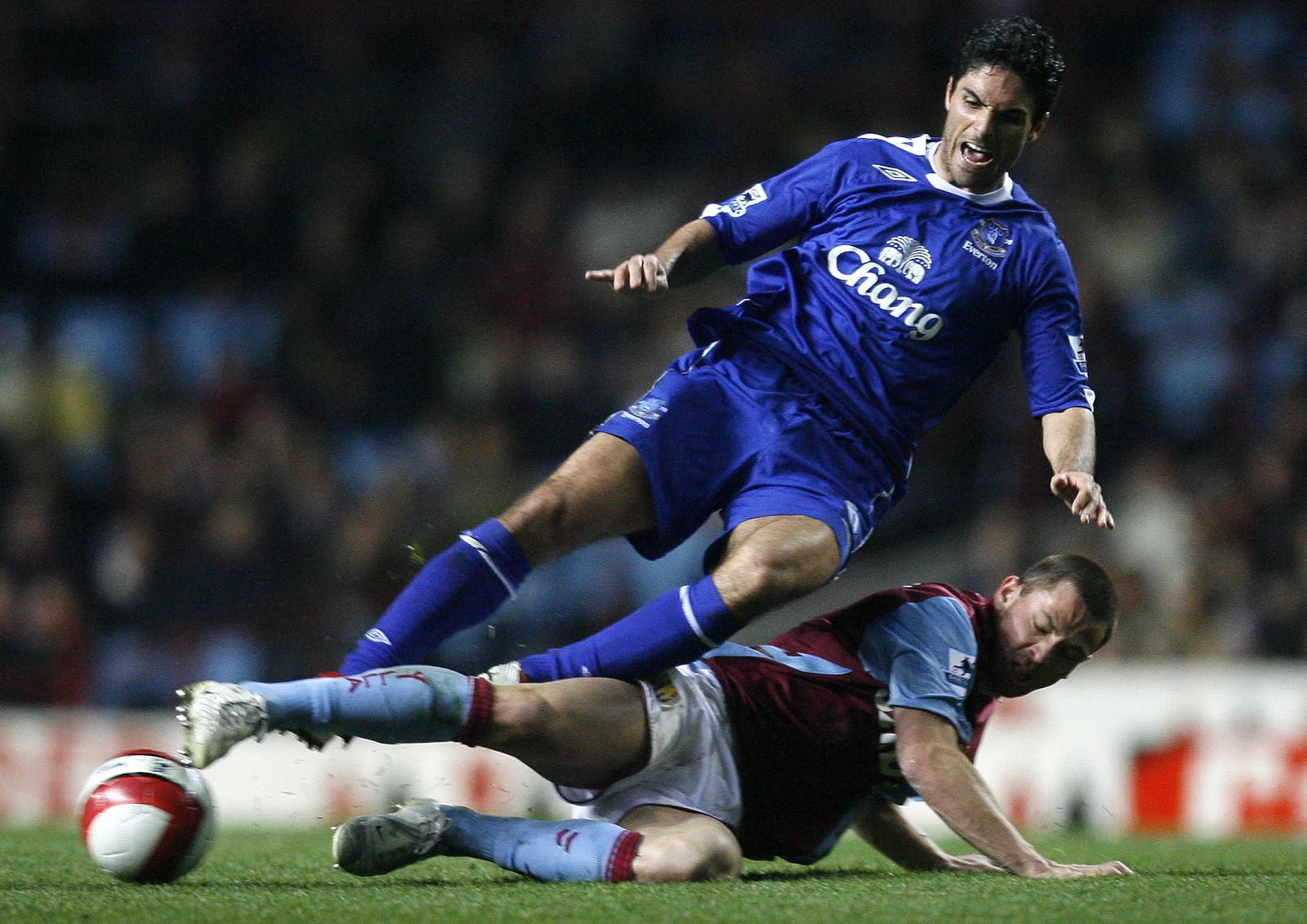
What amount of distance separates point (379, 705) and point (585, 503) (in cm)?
87

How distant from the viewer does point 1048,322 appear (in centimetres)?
455

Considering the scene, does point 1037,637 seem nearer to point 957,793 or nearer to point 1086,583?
point 1086,583

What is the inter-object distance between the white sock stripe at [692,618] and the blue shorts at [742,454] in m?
0.32

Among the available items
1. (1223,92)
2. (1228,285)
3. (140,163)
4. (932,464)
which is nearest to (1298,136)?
(1223,92)

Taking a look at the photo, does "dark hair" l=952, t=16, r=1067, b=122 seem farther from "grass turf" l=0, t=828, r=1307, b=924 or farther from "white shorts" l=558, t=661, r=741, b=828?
"grass turf" l=0, t=828, r=1307, b=924

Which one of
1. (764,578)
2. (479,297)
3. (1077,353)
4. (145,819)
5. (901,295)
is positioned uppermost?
(479,297)

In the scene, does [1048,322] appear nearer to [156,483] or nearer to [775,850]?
[775,850]

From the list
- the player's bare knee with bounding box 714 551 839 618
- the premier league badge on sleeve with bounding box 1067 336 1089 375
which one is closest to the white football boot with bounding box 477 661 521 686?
the player's bare knee with bounding box 714 551 839 618

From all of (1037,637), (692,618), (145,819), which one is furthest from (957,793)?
(145,819)

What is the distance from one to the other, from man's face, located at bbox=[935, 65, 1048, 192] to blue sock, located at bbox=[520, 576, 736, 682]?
1.43m

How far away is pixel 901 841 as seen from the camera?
4.49m

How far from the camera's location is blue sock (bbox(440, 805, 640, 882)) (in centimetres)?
384

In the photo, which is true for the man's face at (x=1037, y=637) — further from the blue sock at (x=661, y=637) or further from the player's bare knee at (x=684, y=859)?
the player's bare knee at (x=684, y=859)

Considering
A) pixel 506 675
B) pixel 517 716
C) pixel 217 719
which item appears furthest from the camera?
pixel 506 675
